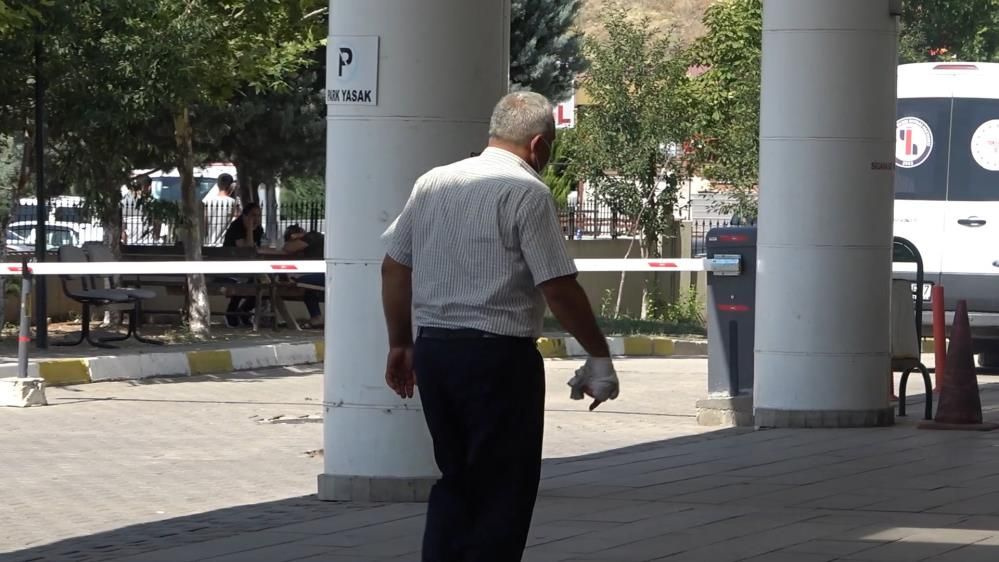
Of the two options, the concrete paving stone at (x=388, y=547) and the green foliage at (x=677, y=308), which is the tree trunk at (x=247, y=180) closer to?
the green foliage at (x=677, y=308)

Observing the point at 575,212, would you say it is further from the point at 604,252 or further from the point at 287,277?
the point at 287,277

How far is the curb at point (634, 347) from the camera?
68.3 feet

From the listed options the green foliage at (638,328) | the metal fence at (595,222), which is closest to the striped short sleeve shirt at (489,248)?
the green foliage at (638,328)

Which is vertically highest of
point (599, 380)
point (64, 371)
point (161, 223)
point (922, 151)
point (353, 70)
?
point (353, 70)

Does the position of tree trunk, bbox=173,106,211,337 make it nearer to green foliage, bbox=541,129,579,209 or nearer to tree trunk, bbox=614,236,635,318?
tree trunk, bbox=614,236,635,318

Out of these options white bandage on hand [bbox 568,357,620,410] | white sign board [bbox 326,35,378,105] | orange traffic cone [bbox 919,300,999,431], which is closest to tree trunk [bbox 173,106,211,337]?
orange traffic cone [bbox 919,300,999,431]

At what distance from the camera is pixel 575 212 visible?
29031mm

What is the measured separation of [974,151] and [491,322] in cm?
1507

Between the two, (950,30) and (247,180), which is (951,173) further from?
(950,30)

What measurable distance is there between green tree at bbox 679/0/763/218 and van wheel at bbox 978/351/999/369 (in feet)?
26.4

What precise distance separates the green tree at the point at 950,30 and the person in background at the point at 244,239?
80.9 feet

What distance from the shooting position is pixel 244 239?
948 inches

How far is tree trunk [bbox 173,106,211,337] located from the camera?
21.0 m

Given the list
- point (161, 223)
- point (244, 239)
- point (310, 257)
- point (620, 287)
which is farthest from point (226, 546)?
point (620, 287)
